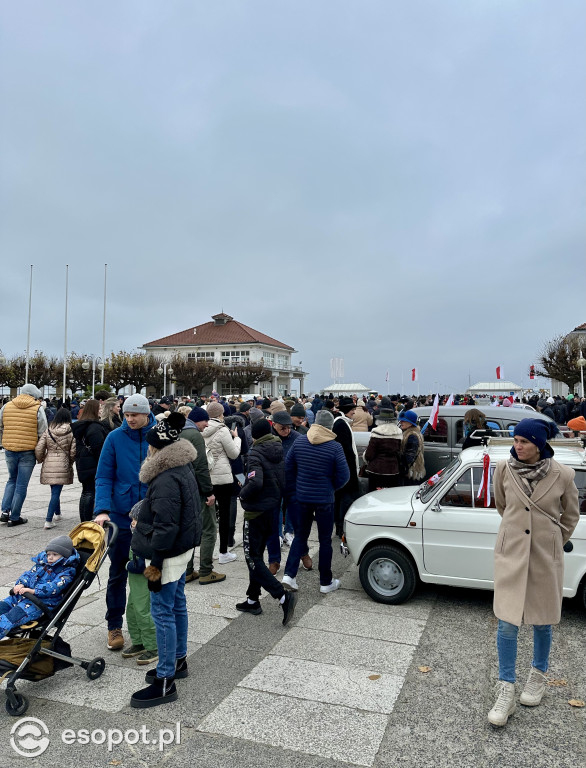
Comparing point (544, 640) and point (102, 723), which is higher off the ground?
point (544, 640)

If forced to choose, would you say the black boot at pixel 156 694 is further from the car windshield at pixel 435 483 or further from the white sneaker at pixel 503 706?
the car windshield at pixel 435 483

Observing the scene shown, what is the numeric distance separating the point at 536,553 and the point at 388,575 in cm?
236

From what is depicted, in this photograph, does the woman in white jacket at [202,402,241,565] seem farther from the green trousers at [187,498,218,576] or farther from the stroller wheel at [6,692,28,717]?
the stroller wheel at [6,692,28,717]

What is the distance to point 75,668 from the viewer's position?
425 cm

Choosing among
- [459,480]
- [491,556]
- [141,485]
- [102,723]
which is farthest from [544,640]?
[141,485]

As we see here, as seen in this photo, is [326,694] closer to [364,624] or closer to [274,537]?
[364,624]

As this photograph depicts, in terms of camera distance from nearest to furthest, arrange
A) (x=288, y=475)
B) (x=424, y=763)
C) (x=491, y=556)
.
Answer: (x=424, y=763), (x=491, y=556), (x=288, y=475)

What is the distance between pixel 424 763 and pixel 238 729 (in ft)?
3.70

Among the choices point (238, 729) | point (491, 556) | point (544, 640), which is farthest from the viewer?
point (491, 556)

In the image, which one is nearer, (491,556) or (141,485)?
(141,485)

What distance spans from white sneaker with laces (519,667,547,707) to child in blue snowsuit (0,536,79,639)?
3296 mm

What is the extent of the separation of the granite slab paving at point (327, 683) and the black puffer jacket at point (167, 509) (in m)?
1.20

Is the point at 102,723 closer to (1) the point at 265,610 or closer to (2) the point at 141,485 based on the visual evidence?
(2) the point at 141,485

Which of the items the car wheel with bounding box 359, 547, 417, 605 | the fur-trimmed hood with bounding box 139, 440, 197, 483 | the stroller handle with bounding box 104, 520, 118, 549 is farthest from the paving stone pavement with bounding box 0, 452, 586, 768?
the fur-trimmed hood with bounding box 139, 440, 197, 483
